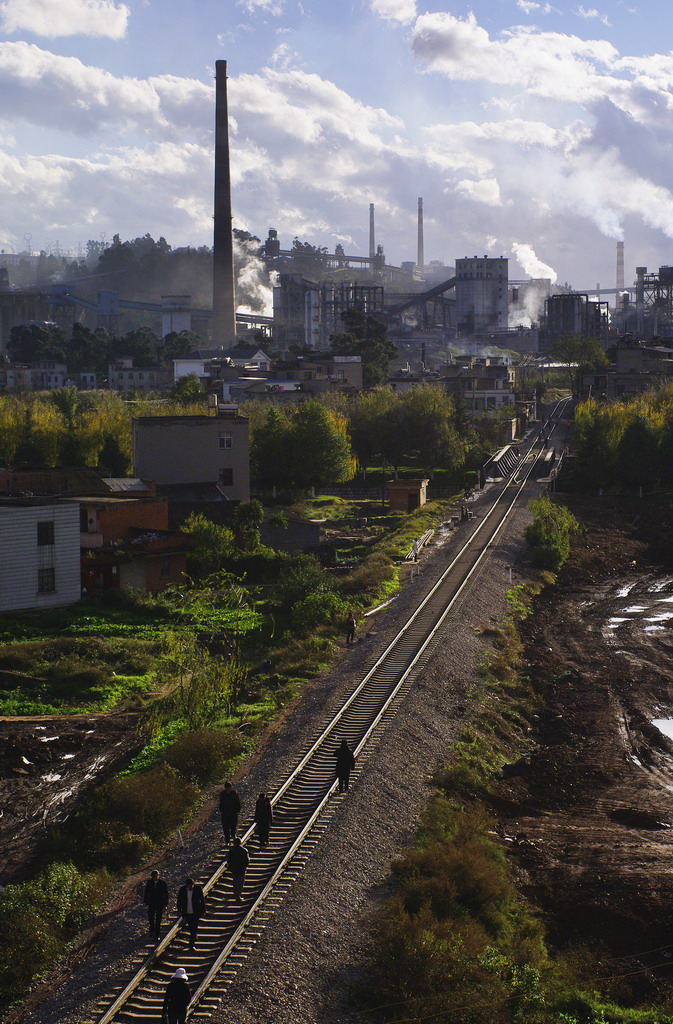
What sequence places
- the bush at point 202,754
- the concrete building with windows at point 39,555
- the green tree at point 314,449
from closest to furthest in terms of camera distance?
the bush at point 202,754, the concrete building with windows at point 39,555, the green tree at point 314,449

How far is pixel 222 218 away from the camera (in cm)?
11206

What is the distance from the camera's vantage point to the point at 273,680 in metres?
23.9

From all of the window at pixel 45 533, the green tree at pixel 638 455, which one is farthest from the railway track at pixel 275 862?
the green tree at pixel 638 455

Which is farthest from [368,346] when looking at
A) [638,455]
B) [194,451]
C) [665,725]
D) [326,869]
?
[326,869]

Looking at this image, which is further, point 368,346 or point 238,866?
point 368,346

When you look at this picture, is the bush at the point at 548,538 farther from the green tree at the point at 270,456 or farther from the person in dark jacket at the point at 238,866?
the person in dark jacket at the point at 238,866

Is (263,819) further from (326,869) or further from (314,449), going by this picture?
(314,449)

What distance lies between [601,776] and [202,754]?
295 inches

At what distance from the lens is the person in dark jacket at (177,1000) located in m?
10.7

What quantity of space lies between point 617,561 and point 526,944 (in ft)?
100

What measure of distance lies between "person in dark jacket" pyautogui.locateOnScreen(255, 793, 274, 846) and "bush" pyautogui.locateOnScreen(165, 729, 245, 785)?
2.74 m

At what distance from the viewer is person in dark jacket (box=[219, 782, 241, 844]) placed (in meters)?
14.9

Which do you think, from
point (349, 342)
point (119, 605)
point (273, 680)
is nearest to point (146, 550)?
point (119, 605)

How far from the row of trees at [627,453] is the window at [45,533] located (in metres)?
33.1
